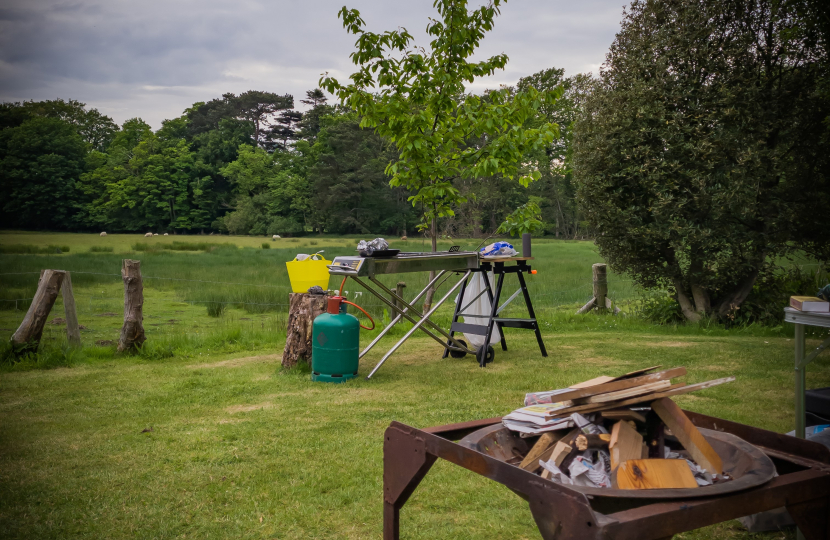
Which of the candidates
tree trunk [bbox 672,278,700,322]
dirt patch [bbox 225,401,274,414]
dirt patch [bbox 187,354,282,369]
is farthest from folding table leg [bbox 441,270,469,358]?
tree trunk [bbox 672,278,700,322]

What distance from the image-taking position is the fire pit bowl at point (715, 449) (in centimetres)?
165

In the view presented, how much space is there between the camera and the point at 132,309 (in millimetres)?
6898

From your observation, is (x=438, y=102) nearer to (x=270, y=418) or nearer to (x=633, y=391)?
(x=270, y=418)

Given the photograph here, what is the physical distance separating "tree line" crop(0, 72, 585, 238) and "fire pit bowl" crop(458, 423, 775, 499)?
29161mm

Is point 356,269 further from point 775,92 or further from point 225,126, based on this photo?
point 225,126

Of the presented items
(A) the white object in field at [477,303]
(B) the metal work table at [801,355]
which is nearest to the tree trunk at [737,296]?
(A) the white object in field at [477,303]

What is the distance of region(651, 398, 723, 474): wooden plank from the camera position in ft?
6.30

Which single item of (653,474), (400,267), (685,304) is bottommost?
(685,304)

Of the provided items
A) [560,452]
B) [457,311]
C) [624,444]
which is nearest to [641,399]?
[624,444]

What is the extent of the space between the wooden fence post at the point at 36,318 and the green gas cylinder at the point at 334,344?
127 inches

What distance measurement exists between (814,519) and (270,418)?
3567mm

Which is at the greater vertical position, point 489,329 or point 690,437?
point 690,437

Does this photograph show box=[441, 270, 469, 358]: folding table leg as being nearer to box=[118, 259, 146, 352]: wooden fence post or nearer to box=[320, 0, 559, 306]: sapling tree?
box=[320, 0, 559, 306]: sapling tree

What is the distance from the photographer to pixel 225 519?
283cm
